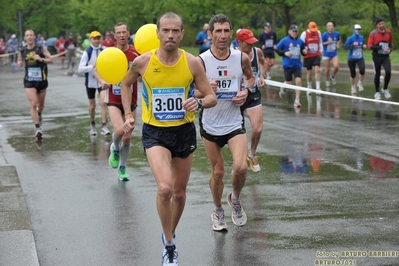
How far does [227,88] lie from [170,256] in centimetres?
209

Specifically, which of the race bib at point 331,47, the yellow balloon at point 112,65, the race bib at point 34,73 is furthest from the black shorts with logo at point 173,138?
the race bib at point 331,47

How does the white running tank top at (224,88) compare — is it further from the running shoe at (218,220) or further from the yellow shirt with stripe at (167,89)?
the yellow shirt with stripe at (167,89)

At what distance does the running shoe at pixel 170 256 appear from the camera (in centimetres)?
668

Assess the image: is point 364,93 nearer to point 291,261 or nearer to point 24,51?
point 24,51

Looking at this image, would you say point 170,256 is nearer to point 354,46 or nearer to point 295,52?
point 295,52

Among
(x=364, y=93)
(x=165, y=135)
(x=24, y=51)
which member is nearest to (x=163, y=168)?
(x=165, y=135)

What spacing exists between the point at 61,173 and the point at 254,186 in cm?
289

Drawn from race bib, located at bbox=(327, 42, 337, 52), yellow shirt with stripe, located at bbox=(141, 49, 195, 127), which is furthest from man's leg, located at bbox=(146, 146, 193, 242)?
race bib, located at bbox=(327, 42, 337, 52)

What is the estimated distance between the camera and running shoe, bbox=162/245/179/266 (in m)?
6.68

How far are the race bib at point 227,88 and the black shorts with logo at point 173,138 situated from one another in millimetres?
1164

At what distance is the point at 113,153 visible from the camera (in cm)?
1139

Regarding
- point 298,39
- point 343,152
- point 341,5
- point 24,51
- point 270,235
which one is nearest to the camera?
point 270,235

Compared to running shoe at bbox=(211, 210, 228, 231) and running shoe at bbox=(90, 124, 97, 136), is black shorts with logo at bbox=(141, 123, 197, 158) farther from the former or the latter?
running shoe at bbox=(90, 124, 97, 136)

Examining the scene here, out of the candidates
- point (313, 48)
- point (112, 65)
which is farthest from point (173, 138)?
point (313, 48)
